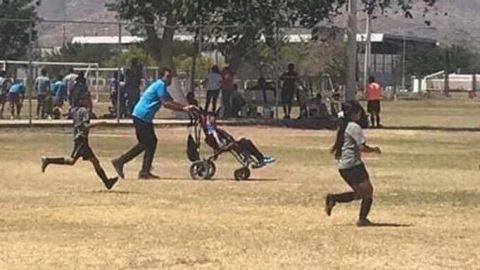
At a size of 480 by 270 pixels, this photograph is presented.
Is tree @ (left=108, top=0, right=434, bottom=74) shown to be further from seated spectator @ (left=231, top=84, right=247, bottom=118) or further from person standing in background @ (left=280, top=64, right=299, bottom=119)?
seated spectator @ (left=231, top=84, right=247, bottom=118)

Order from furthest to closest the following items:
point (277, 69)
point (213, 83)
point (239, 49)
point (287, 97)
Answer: point (239, 49), point (277, 69), point (287, 97), point (213, 83)

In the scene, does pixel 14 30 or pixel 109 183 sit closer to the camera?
pixel 109 183

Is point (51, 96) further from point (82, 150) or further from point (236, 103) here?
point (82, 150)

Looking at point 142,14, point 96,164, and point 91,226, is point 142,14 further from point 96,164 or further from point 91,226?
point 91,226

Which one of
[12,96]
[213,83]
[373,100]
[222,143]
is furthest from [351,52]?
[222,143]

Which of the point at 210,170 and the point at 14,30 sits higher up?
the point at 14,30

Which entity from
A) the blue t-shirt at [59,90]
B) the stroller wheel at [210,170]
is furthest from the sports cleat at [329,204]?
the blue t-shirt at [59,90]

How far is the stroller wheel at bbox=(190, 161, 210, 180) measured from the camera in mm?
21234

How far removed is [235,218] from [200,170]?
5.73 meters

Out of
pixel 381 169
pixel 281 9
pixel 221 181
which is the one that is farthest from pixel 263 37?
pixel 221 181

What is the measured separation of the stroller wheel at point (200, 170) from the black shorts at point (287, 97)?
881 inches

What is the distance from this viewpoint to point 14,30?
227 feet

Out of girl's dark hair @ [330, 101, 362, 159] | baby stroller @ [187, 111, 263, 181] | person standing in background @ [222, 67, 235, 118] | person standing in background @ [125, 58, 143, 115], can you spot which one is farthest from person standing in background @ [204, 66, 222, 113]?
girl's dark hair @ [330, 101, 362, 159]

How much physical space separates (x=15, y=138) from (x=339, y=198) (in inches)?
739
